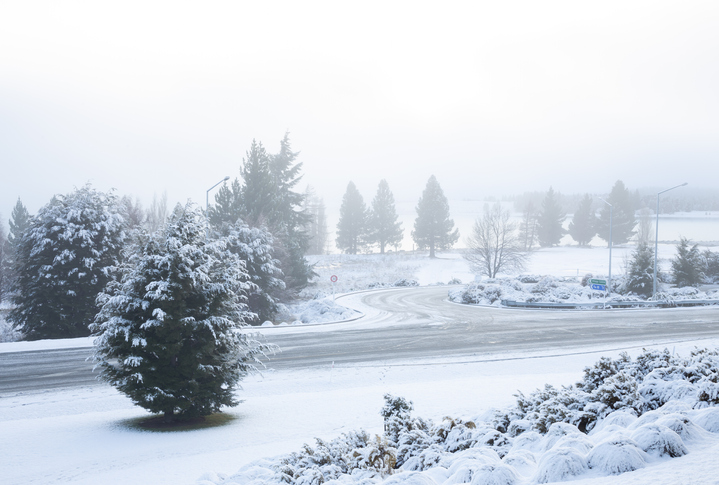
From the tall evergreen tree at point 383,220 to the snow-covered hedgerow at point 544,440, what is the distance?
242 ft

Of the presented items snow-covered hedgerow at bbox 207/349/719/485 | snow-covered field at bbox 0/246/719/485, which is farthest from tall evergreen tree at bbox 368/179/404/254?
snow-covered hedgerow at bbox 207/349/719/485

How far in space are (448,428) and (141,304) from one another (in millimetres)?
7616

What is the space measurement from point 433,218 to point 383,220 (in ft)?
29.1

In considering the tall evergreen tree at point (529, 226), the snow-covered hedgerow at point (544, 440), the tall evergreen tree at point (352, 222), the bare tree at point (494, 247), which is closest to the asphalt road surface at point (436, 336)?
the snow-covered hedgerow at point (544, 440)

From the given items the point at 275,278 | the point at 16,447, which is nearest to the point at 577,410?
the point at 16,447

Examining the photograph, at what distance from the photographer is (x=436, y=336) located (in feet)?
72.7

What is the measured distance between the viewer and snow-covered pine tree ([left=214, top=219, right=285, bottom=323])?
32872 millimetres

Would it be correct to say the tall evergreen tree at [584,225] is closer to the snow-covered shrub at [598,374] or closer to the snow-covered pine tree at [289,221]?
the snow-covered pine tree at [289,221]

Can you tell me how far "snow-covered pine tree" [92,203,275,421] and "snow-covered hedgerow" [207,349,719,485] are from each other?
4.73 m

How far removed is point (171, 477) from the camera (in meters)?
7.34

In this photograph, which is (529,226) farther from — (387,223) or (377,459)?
(377,459)

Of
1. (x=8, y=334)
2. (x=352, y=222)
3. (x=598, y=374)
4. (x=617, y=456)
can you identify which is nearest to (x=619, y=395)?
(x=598, y=374)

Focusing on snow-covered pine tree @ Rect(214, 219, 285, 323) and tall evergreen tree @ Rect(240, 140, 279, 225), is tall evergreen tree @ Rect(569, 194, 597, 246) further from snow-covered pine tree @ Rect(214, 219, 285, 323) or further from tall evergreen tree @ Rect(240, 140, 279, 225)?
snow-covered pine tree @ Rect(214, 219, 285, 323)

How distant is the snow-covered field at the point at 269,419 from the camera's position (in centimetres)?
749
